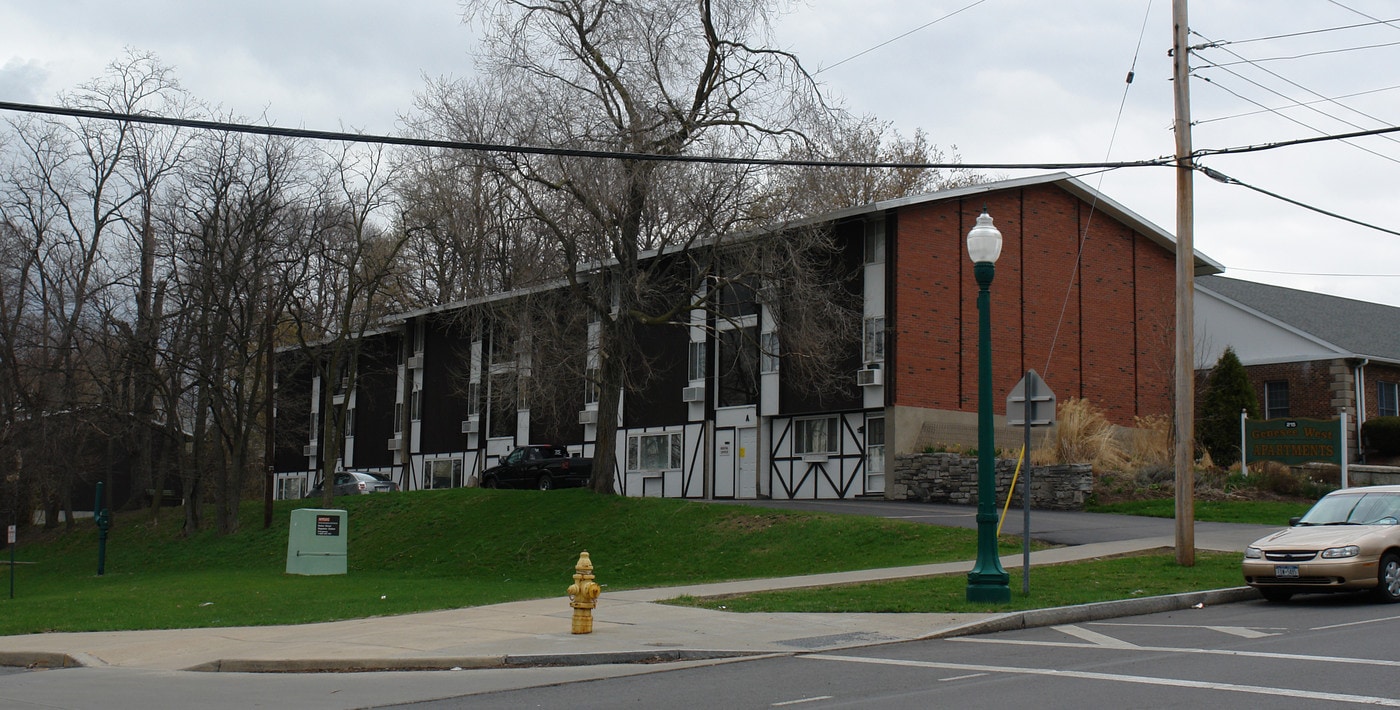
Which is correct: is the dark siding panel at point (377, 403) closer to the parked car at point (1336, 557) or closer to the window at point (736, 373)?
the window at point (736, 373)

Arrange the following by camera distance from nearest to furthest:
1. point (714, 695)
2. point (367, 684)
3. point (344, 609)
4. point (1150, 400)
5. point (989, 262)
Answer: point (714, 695) → point (367, 684) → point (989, 262) → point (344, 609) → point (1150, 400)

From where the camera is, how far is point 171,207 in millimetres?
35406

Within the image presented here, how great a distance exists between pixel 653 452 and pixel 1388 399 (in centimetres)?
2471

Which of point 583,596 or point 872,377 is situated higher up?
point 872,377

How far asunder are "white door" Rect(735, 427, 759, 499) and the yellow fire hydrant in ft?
83.0

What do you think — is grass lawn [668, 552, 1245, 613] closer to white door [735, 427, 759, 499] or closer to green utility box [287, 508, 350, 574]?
green utility box [287, 508, 350, 574]

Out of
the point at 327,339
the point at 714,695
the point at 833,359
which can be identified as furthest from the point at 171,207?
the point at 714,695

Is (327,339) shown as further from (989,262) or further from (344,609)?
(989,262)

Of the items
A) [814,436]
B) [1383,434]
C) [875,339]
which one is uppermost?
[875,339]

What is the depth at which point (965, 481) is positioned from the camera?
107ft

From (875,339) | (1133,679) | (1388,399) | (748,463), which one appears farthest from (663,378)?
(1133,679)

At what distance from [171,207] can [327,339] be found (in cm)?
1409

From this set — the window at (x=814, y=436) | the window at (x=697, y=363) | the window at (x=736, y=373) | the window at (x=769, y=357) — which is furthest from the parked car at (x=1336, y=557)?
the window at (x=697, y=363)

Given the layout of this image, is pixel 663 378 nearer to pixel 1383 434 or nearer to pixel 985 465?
pixel 1383 434
